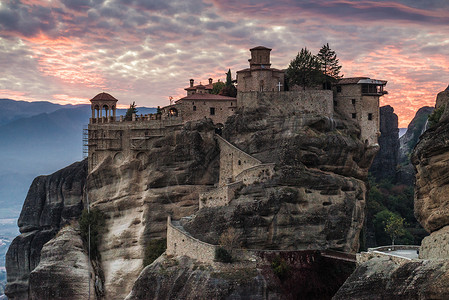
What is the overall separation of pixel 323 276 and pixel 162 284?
1561cm

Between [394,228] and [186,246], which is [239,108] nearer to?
[186,246]

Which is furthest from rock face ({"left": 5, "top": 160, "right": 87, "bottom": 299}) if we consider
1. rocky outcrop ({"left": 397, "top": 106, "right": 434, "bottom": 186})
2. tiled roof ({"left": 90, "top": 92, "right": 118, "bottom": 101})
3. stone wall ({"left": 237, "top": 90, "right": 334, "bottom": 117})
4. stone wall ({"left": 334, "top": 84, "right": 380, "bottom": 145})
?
rocky outcrop ({"left": 397, "top": 106, "right": 434, "bottom": 186})

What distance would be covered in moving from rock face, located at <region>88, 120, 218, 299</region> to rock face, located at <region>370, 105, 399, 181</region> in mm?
64669

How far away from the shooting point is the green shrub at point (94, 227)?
297 ft

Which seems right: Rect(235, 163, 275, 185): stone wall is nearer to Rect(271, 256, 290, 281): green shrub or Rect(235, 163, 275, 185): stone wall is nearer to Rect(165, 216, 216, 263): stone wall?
Rect(165, 216, 216, 263): stone wall

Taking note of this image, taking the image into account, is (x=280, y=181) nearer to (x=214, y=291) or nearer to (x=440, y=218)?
(x=214, y=291)

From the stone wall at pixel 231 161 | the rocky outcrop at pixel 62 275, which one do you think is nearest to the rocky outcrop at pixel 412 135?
the stone wall at pixel 231 161

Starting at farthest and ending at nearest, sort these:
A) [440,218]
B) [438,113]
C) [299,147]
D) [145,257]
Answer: [145,257], [299,147], [438,113], [440,218]

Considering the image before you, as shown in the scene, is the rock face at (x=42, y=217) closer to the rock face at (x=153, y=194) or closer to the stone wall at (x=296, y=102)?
the rock face at (x=153, y=194)

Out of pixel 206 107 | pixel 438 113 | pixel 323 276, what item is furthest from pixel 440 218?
pixel 206 107

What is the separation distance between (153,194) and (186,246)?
46.3ft

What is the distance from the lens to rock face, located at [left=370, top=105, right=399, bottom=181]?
141750 millimetres

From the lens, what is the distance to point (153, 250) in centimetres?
8325

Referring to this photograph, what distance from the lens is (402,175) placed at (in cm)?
14100
